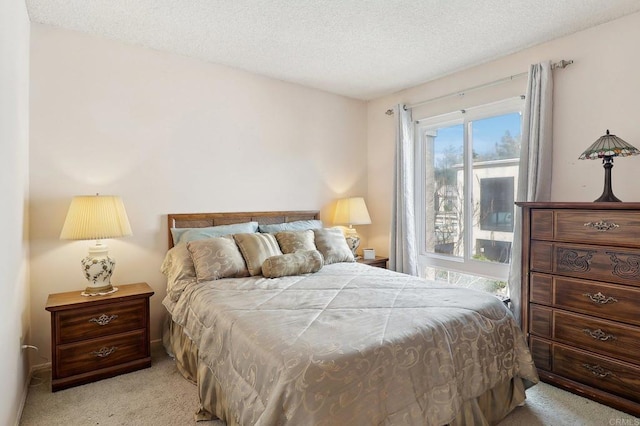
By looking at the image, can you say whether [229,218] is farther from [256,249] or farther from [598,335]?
[598,335]

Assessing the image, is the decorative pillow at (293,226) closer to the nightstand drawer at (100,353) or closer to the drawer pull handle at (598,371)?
the nightstand drawer at (100,353)

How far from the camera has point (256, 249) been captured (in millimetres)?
2771

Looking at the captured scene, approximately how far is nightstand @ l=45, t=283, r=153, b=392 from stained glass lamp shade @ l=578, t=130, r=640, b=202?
3292 mm

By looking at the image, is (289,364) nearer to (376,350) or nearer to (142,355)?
(376,350)

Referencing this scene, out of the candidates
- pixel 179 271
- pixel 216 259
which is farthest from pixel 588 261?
pixel 179 271

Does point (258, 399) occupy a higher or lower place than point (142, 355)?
higher

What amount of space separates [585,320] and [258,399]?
2.11 metres

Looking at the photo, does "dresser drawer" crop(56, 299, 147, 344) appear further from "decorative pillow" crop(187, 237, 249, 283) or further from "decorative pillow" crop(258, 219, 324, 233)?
"decorative pillow" crop(258, 219, 324, 233)

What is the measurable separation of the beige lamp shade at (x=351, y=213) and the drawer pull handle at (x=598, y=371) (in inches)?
88.8

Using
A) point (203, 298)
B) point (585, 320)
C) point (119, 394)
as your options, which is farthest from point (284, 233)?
point (585, 320)

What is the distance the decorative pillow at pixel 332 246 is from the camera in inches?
124

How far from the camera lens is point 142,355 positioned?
2.57 meters

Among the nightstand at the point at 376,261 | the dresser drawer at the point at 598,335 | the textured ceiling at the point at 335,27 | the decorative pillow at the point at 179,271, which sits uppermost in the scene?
the textured ceiling at the point at 335,27

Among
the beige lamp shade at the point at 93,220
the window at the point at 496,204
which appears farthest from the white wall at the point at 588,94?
the beige lamp shade at the point at 93,220
